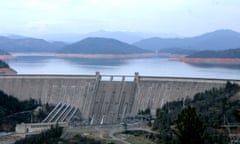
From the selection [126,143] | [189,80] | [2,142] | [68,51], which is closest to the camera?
[126,143]

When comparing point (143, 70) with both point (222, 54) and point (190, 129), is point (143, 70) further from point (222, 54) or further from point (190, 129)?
point (190, 129)

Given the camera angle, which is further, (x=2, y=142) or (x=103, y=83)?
(x=103, y=83)

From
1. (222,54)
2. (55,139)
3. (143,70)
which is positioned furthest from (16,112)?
(222,54)

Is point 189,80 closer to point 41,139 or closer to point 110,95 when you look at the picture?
point 110,95

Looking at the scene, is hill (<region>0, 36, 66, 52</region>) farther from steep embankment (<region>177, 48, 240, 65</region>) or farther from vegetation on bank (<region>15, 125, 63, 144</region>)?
vegetation on bank (<region>15, 125, 63, 144</region>)

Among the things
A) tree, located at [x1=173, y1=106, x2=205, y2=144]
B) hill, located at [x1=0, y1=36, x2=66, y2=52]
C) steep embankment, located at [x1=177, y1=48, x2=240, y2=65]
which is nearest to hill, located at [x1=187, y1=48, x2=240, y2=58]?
steep embankment, located at [x1=177, y1=48, x2=240, y2=65]

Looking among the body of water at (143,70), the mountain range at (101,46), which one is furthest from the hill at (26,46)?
the body of water at (143,70)

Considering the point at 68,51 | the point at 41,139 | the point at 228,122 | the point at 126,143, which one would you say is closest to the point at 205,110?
the point at 228,122
